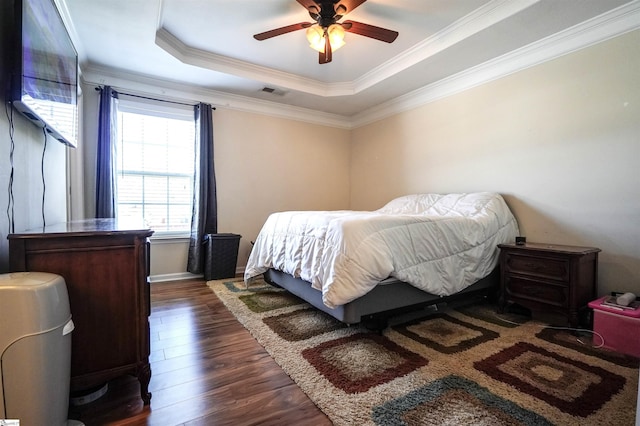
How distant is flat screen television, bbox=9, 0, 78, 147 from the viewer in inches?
49.8

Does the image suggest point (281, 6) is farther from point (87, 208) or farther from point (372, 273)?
point (87, 208)

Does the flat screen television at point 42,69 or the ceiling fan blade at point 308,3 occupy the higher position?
the ceiling fan blade at point 308,3

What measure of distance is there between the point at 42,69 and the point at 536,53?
384cm

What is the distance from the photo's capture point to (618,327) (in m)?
1.90

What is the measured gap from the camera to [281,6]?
8.13 feet

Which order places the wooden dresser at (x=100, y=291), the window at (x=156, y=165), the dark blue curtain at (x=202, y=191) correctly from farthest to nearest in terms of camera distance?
the dark blue curtain at (x=202, y=191) → the window at (x=156, y=165) → the wooden dresser at (x=100, y=291)

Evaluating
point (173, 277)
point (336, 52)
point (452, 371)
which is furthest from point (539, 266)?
point (173, 277)

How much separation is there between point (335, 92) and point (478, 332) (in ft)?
11.2

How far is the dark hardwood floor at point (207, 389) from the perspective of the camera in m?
1.31

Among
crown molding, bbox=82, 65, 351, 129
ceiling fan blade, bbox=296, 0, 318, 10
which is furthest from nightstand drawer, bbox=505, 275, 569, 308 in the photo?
crown molding, bbox=82, 65, 351, 129

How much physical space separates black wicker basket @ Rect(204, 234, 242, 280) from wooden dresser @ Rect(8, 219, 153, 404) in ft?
7.83

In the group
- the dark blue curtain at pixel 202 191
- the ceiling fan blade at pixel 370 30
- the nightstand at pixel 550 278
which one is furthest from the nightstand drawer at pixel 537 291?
the dark blue curtain at pixel 202 191

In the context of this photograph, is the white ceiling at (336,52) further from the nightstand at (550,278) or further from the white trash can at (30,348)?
the white trash can at (30,348)

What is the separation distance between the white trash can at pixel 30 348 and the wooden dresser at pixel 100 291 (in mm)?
178
